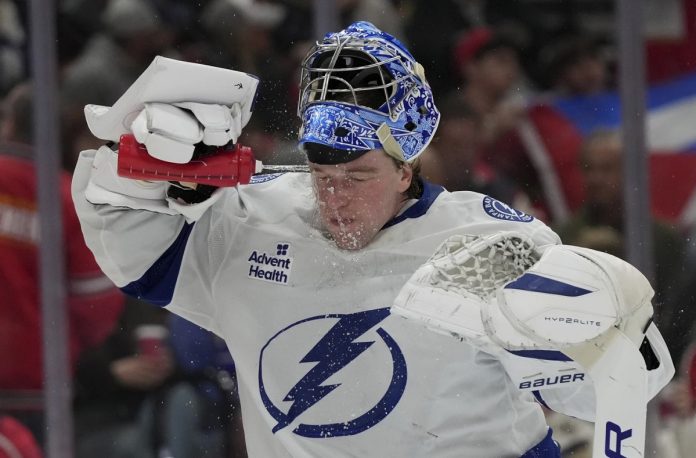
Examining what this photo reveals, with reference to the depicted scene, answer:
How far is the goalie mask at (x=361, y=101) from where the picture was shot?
2338 millimetres

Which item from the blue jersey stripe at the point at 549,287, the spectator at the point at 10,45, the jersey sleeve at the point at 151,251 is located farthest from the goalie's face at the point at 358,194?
the spectator at the point at 10,45

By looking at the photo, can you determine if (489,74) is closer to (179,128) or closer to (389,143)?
(389,143)

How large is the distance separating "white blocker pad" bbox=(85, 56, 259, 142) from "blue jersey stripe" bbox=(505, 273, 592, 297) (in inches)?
28.6

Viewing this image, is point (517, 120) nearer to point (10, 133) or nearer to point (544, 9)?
point (544, 9)

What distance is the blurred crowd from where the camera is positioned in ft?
13.3

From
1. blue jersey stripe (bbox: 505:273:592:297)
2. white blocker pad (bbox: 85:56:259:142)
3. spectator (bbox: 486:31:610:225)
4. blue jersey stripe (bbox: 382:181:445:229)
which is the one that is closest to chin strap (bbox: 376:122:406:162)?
blue jersey stripe (bbox: 382:181:445:229)

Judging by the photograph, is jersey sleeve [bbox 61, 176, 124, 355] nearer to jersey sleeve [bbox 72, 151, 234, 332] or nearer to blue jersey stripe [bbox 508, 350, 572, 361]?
jersey sleeve [bbox 72, 151, 234, 332]

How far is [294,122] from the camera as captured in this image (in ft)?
A: 13.1

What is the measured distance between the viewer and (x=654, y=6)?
13.4 feet

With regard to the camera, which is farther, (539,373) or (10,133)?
(10,133)

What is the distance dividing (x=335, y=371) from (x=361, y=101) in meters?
0.52

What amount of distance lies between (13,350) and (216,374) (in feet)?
2.46

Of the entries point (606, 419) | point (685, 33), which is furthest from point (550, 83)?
point (606, 419)

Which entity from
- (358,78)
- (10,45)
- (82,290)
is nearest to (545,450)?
(358,78)
